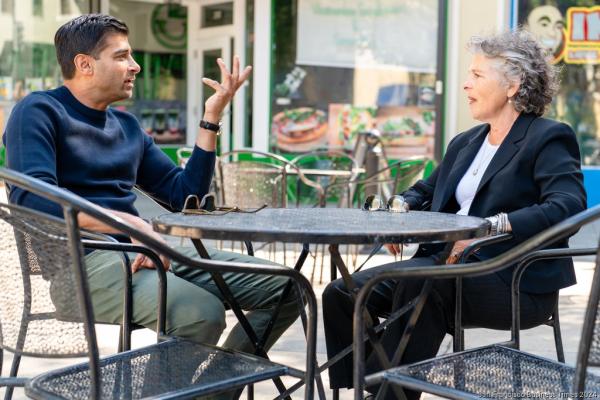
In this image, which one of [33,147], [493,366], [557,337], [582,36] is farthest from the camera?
[582,36]

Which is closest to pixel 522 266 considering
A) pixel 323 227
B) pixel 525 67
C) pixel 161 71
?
pixel 323 227

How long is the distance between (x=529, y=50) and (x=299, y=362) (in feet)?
5.93

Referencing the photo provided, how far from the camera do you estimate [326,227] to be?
262 centimetres

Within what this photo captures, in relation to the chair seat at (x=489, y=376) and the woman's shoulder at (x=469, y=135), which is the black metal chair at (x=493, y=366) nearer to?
the chair seat at (x=489, y=376)

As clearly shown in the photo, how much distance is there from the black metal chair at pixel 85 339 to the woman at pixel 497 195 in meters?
0.70

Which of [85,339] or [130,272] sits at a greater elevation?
[130,272]

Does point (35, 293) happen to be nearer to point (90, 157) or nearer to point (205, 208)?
point (205, 208)

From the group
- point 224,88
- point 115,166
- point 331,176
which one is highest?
point 224,88

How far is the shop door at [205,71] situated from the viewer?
13.8 metres

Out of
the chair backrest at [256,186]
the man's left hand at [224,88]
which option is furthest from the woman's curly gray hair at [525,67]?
the chair backrest at [256,186]

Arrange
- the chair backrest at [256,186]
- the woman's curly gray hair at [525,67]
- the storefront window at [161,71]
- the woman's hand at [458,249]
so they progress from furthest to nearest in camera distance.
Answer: the storefront window at [161,71] → the chair backrest at [256,186] → the woman's curly gray hair at [525,67] → the woman's hand at [458,249]

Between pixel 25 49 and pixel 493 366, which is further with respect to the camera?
pixel 25 49

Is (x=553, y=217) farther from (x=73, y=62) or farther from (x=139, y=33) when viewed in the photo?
(x=139, y=33)

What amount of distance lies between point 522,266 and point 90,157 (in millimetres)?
1534
